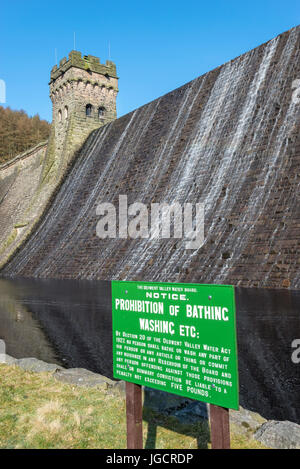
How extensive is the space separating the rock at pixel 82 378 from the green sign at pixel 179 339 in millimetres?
2134

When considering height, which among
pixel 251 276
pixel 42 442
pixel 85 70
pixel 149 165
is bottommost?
pixel 42 442

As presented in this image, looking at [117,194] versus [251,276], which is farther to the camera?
[117,194]

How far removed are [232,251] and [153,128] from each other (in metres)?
14.7

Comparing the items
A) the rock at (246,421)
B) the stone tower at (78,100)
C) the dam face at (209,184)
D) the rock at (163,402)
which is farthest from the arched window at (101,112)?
the rock at (246,421)

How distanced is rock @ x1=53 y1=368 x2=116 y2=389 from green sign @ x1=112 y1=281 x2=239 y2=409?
2134 millimetres

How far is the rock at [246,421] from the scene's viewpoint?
12.8 ft

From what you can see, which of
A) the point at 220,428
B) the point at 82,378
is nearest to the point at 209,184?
the point at 82,378

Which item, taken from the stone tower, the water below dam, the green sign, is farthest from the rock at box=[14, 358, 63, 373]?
the stone tower

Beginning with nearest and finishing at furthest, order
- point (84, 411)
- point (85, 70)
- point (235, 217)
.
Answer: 1. point (84, 411)
2. point (235, 217)
3. point (85, 70)

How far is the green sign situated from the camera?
8.80 feet

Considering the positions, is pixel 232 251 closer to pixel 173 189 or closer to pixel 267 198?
pixel 267 198

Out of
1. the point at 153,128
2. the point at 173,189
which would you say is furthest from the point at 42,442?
the point at 153,128

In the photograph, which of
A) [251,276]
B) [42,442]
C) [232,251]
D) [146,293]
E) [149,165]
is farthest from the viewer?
[149,165]

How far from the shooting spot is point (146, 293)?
318cm
